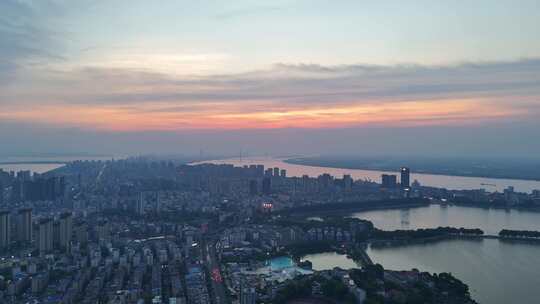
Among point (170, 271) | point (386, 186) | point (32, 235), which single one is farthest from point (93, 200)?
point (386, 186)

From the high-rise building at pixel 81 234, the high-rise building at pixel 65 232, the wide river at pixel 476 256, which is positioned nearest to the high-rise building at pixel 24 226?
the high-rise building at pixel 65 232

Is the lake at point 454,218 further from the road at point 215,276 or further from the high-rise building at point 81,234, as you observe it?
the high-rise building at point 81,234

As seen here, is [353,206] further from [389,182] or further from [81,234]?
[81,234]

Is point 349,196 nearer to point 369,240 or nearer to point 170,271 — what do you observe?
point 369,240

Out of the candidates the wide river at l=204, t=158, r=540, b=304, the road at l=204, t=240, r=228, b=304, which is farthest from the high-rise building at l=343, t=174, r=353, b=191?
the road at l=204, t=240, r=228, b=304

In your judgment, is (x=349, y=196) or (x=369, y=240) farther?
(x=349, y=196)

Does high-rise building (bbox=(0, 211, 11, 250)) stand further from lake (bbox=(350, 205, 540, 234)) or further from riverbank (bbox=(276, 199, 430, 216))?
lake (bbox=(350, 205, 540, 234))
